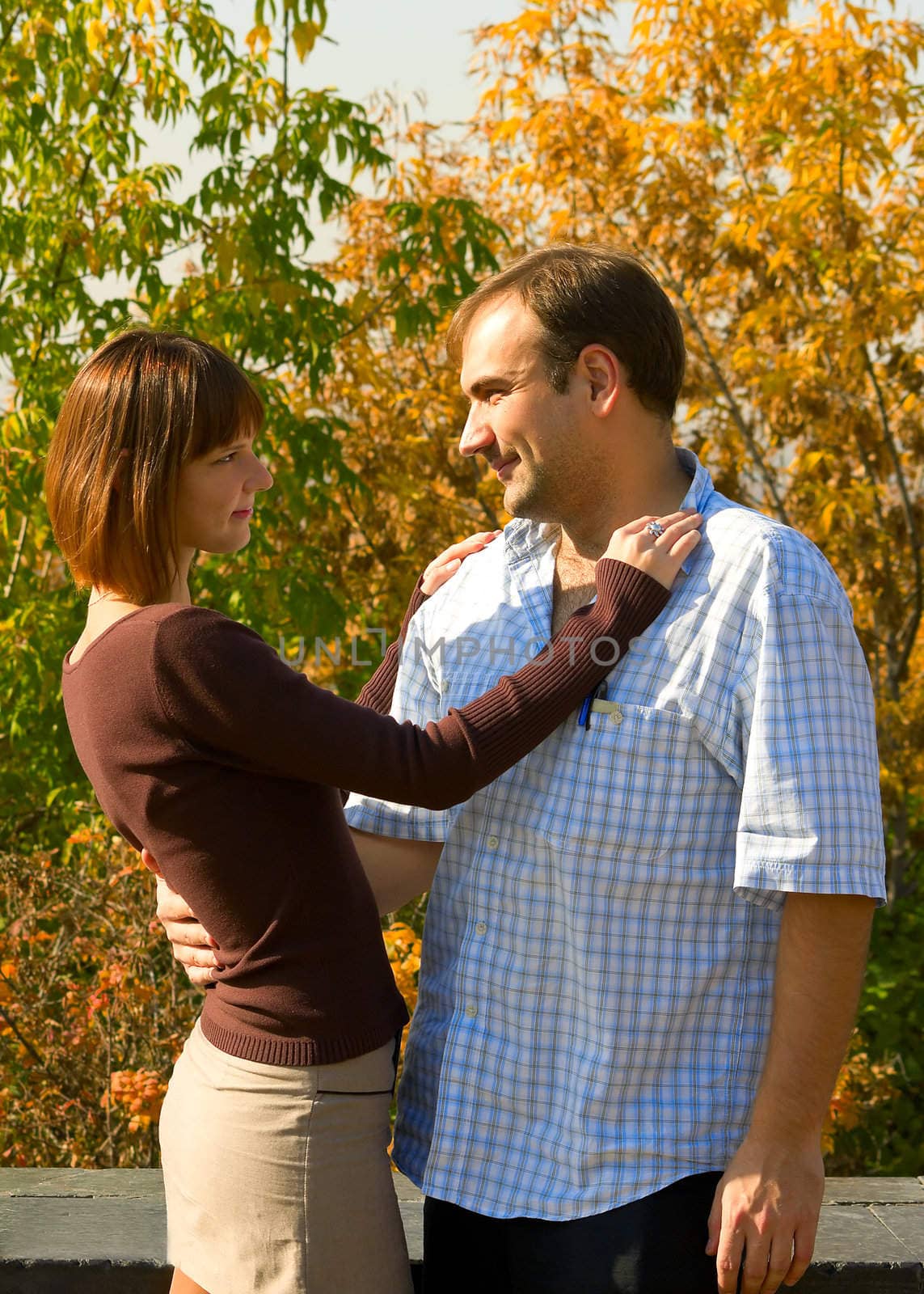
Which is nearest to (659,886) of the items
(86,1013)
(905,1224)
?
(905,1224)

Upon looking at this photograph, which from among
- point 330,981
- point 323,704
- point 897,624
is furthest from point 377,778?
point 897,624

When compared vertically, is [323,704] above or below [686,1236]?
above

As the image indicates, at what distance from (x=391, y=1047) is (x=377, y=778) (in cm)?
46

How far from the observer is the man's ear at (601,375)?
7.27 feet

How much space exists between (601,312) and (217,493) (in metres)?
0.70

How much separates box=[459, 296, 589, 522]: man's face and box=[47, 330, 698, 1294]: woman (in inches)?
8.1

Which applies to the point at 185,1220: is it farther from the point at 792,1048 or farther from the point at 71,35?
the point at 71,35

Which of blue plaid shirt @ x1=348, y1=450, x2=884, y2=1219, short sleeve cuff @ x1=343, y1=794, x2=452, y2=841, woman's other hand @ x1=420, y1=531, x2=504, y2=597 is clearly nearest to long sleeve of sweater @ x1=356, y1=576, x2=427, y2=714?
woman's other hand @ x1=420, y1=531, x2=504, y2=597

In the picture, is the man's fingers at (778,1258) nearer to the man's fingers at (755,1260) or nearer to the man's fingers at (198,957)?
the man's fingers at (755,1260)

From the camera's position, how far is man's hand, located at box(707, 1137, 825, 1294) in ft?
5.95

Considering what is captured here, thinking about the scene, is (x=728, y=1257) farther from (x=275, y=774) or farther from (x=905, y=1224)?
(x=905, y=1224)

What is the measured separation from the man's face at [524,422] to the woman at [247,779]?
8.1 inches

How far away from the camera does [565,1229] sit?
1.94 m

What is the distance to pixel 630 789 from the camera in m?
1.99
